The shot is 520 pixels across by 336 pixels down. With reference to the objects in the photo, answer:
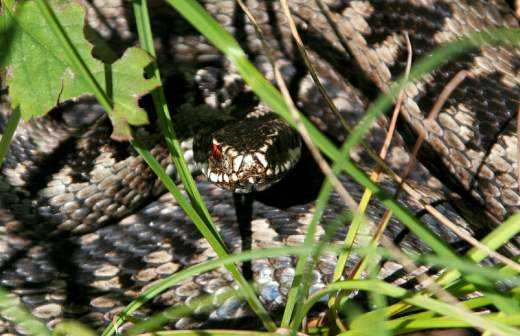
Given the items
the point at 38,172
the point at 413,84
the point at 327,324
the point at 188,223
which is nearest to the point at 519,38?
the point at 327,324

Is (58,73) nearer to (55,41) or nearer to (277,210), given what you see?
(55,41)

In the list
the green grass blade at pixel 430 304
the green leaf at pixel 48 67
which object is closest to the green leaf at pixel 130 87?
the green leaf at pixel 48 67

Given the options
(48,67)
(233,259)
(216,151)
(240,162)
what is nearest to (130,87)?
(48,67)

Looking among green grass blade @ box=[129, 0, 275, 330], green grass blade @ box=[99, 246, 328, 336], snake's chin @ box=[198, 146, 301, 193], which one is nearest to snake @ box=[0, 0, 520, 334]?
snake's chin @ box=[198, 146, 301, 193]

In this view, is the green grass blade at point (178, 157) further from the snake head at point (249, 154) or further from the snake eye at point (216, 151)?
the snake eye at point (216, 151)

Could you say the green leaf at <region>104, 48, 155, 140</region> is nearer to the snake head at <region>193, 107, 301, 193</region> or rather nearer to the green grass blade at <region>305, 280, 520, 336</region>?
the green grass blade at <region>305, 280, 520, 336</region>
